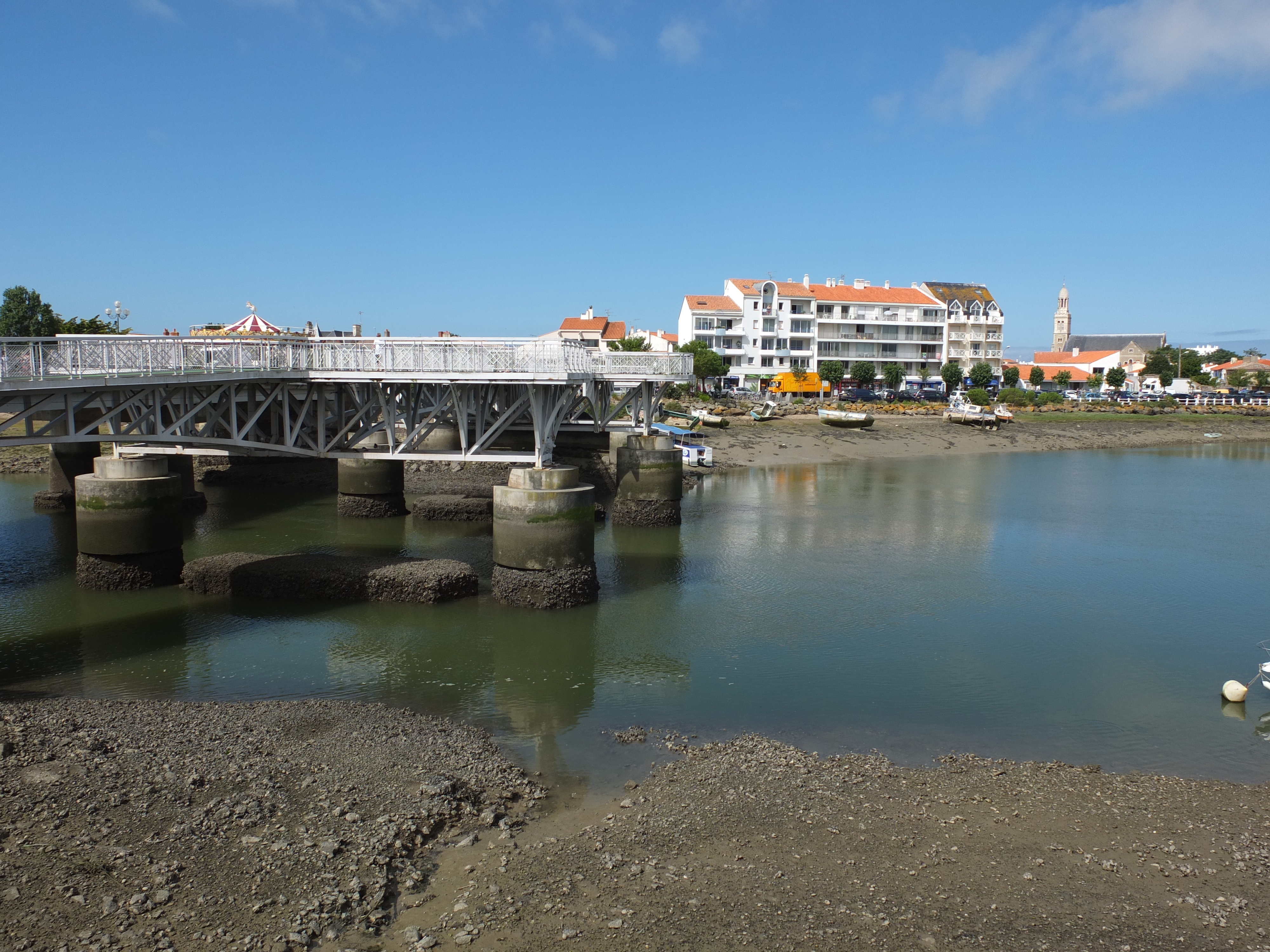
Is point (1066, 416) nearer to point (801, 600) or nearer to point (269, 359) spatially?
point (801, 600)

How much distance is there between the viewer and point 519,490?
2344 cm

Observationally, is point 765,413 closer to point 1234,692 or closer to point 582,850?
point 1234,692

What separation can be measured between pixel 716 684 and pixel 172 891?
35.8ft

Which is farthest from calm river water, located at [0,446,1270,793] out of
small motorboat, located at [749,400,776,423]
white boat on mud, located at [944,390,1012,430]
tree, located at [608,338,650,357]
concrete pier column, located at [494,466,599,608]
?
tree, located at [608,338,650,357]

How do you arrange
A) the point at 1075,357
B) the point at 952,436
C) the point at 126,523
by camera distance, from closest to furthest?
the point at 126,523 → the point at 952,436 → the point at 1075,357

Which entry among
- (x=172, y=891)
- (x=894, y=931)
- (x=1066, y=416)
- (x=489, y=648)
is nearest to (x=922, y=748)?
(x=894, y=931)

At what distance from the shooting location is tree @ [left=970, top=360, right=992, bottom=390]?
10725 cm

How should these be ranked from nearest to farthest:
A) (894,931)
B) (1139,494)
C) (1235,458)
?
(894,931) → (1139,494) → (1235,458)

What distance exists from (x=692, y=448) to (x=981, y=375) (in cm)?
6366

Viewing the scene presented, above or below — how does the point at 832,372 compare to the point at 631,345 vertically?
below

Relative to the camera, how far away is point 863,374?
336 ft

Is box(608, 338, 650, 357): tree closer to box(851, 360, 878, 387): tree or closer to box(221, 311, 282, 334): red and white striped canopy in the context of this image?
box(851, 360, 878, 387): tree

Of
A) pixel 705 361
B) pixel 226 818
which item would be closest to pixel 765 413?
pixel 705 361

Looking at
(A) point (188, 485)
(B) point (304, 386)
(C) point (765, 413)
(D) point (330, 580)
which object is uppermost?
(B) point (304, 386)
